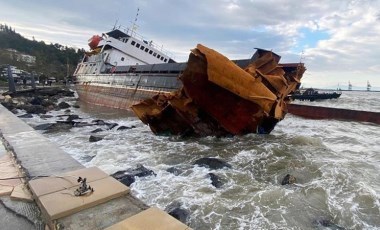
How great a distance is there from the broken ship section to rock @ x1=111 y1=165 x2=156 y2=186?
3.13m

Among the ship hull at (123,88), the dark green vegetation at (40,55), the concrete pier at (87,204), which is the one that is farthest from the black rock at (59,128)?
the dark green vegetation at (40,55)

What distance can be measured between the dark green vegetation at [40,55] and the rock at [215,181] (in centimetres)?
7315

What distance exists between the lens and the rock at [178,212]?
469 cm

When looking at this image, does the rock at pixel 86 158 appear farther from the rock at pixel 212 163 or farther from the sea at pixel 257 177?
the rock at pixel 212 163

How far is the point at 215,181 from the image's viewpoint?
628 centimetres

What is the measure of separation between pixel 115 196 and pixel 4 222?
42.2 inches

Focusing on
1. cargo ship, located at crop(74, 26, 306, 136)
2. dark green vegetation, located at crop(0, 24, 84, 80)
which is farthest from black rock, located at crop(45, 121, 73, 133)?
dark green vegetation, located at crop(0, 24, 84, 80)

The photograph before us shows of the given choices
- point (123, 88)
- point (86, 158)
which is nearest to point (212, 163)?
point (86, 158)

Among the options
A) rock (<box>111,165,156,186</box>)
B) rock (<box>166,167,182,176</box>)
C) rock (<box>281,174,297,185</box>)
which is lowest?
rock (<box>166,167,182,176</box>)

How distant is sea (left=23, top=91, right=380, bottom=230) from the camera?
4.86 m

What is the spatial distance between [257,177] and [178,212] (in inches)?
101

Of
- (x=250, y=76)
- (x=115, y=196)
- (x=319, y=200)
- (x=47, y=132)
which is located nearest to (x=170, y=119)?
(x=250, y=76)

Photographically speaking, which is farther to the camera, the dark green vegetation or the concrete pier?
the dark green vegetation

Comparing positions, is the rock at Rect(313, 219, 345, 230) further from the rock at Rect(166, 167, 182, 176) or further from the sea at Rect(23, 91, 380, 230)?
the rock at Rect(166, 167, 182, 176)
